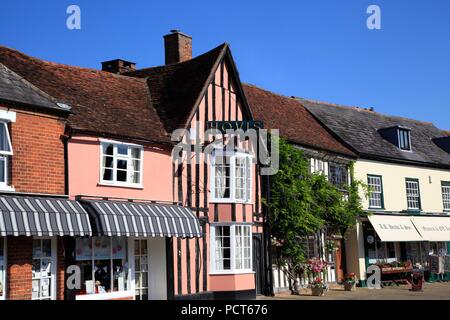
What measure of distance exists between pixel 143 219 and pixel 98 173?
1827mm

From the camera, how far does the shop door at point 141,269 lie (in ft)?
60.5

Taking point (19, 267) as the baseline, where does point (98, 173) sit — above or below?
above

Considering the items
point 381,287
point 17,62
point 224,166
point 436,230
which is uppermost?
point 17,62

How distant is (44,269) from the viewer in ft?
50.8

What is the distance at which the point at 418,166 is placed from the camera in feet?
106

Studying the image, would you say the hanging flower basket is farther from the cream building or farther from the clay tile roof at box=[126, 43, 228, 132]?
the clay tile roof at box=[126, 43, 228, 132]

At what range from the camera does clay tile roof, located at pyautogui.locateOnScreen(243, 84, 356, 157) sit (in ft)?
83.1

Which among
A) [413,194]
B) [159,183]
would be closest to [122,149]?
[159,183]

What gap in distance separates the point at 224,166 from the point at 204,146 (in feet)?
3.66

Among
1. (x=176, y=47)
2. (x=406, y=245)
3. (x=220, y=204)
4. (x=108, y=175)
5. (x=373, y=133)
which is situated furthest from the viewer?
(x=373, y=133)

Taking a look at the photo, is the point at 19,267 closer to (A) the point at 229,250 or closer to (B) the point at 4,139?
(B) the point at 4,139

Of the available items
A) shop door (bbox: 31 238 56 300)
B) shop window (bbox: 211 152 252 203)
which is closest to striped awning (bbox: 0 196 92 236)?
shop door (bbox: 31 238 56 300)
